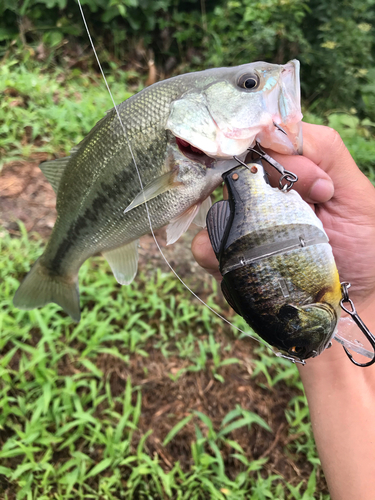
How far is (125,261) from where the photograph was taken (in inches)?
75.5

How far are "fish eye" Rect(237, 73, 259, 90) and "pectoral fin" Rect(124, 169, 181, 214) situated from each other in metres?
0.44

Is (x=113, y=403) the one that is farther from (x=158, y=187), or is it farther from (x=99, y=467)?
(x=158, y=187)

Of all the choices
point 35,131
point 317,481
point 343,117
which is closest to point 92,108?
point 35,131

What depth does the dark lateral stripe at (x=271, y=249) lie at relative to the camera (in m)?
1.14

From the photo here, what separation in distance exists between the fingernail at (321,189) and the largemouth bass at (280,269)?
0.32 m

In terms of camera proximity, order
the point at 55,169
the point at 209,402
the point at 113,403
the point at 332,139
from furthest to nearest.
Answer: the point at 209,402 < the point at 113,403 < the point at 55,169 < the point at 332,139

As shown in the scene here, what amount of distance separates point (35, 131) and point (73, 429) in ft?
9.98

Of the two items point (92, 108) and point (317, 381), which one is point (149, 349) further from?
point (92, 108)

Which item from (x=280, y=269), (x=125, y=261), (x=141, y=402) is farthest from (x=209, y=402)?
(x=280, y=269)

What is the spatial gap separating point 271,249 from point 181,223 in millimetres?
586

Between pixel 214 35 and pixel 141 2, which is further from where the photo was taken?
pixel 214 35

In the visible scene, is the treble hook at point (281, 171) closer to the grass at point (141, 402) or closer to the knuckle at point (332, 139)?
the knuckle at point (332, 139)

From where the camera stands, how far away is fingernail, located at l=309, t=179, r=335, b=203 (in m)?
1.47

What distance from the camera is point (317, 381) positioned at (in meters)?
1.89
